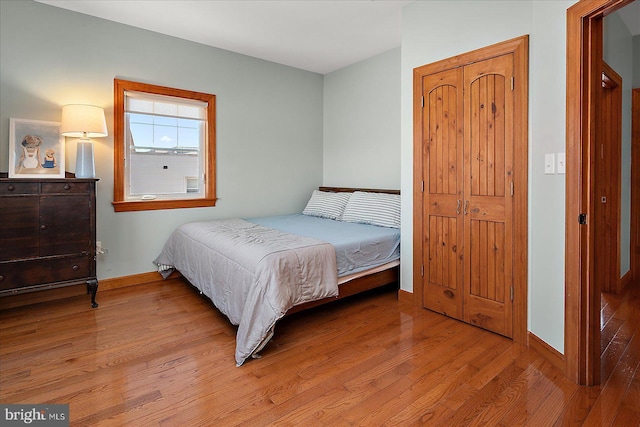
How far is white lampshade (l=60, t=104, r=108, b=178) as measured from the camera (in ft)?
9.94

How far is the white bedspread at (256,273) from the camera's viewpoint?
7.34 ft

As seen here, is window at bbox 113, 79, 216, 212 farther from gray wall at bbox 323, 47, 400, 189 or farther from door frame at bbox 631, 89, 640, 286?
door frame at bbox 631, 89, 640, 286

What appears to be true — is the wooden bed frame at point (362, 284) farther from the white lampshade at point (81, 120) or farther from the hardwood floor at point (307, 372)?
the white lampshade at point (81, 120)

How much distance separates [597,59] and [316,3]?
2.16m

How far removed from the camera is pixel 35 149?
10.0 feet

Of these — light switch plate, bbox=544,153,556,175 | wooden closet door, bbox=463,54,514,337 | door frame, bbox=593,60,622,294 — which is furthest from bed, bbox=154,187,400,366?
door frame, bbox=593,60,622,294

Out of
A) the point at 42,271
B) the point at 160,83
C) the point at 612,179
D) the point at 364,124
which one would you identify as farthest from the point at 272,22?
the point at 612,179

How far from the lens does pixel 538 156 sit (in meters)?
2.22

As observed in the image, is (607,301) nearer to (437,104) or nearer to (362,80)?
(437,104)

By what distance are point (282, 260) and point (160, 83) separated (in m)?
2.59

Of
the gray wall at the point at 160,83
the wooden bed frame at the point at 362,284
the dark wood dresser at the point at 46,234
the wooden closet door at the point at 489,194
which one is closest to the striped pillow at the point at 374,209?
the wooden bed frame at the point at 362,284

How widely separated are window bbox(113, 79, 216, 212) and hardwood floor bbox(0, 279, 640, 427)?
135cm

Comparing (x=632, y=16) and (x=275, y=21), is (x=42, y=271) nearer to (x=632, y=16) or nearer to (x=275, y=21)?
(x=275, y=21)

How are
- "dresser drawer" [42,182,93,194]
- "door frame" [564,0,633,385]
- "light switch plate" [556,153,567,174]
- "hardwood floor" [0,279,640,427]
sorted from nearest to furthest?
"hardwood floor" [0,279,640,427] → "door frame" [564,0,633,385] → "light switch plate" [556,153,567,174] → "dresser drawer" [42,182,93,194]
